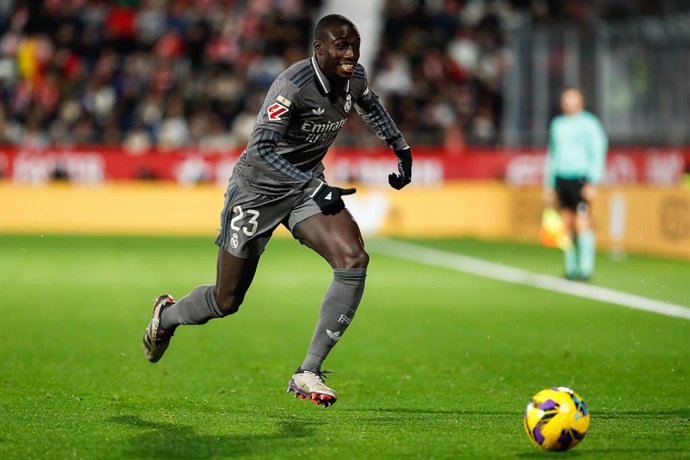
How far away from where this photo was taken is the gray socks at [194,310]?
7.63 m

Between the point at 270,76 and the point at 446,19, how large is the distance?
448cm

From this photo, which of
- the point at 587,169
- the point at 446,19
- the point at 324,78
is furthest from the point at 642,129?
the point at 324,78

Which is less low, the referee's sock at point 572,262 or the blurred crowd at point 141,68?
the blurred crowd at point 141,68

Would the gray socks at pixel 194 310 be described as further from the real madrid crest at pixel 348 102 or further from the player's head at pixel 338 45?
the player's head at pixel 338 45

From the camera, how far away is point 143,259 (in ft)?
63.1

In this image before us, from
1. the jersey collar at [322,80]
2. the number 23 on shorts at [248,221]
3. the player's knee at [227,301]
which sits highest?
the jersey collar at [322,80]

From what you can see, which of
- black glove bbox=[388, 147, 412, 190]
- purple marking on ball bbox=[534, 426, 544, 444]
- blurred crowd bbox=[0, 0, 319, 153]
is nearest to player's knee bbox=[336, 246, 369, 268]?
black glove bbox=[388, 147, 412, 190]

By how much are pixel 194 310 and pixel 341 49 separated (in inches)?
70.7

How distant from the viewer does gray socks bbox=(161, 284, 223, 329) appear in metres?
7.63

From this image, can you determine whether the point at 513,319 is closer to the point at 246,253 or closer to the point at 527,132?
the point at 246,253

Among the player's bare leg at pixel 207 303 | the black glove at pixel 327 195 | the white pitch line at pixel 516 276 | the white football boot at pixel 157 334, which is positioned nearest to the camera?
the black glove at pixel 327 195

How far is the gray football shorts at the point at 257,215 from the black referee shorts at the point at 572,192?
878 centimetres

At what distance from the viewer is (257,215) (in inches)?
288

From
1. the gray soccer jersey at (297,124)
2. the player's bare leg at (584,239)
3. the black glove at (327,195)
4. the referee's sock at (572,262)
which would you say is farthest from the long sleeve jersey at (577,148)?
the black glove at (327,195)
